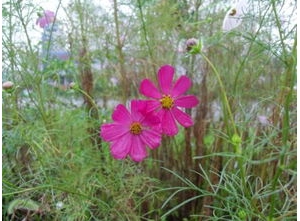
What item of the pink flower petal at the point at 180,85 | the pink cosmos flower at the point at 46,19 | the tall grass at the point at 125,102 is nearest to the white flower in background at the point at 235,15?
the tall grass at the point at 125,102

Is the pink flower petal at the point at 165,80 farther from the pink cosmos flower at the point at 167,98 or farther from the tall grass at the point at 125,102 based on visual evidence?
the tall grass at the point at 125,102

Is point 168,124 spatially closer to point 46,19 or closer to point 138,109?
point 138,109

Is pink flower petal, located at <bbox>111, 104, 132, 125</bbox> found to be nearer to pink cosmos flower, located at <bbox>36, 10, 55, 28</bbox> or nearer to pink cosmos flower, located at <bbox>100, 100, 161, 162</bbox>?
pink cosmos flower, located at <bbox>100, 100, 161, 162</bbox>

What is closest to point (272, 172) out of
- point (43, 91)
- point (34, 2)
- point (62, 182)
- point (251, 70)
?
point (251, 70)

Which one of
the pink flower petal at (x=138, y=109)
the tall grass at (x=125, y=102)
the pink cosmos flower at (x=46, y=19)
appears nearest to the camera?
the pink flower petal at (x=138, y=109)

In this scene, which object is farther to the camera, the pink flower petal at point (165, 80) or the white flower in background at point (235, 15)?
the white flower in background at point (235, 15)

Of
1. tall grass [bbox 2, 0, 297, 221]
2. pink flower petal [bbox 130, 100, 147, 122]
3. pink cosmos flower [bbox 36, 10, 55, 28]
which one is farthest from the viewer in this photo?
pink cosmos flower [bbox 36, 10, 55, 28]

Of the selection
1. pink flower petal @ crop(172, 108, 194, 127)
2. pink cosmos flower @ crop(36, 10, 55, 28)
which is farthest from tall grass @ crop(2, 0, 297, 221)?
pink flower petal @ crop(172, 108, 194, 127)

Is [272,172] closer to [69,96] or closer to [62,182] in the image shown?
[62,182]
